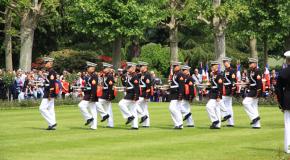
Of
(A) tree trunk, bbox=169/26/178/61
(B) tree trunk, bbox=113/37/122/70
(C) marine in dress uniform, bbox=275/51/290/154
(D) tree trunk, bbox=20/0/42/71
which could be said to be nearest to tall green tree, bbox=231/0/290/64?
(A) tree trunk, bbox=169/26/178/61

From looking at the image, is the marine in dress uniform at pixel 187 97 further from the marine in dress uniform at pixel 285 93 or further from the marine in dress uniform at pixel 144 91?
the marine in dress uniform at pixel 285 93

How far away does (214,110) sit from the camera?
28297mm

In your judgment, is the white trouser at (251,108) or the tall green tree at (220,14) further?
the tall green tree at (220,14)

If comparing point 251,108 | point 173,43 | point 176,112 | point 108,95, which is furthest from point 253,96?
point 173,43

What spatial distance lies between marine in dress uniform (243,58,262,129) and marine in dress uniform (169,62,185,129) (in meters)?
2.29

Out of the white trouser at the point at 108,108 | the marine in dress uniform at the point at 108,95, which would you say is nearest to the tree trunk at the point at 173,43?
the marine in dress uniform at the point at 108,95

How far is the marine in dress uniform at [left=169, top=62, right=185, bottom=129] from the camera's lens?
1089 inches

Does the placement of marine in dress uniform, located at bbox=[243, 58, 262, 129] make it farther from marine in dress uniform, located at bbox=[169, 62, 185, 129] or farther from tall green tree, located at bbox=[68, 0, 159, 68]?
tall green tree, located at bbox=[68, 0, 159, 68]

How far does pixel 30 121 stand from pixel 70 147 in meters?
10.8

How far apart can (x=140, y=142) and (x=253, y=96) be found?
6.62 meters

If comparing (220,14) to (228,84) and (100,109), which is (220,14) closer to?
(228,84)

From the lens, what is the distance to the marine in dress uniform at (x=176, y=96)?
90.8 ft

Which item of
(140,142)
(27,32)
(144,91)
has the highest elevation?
(27,32)

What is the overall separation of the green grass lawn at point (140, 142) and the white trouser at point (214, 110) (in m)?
0.48
